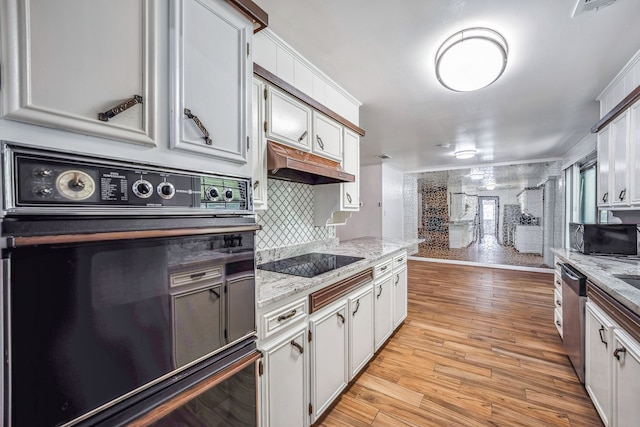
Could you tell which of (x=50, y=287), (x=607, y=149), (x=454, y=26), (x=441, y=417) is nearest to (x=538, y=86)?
(x=607, y=149)

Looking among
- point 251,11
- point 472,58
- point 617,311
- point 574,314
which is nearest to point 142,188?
point 251,11

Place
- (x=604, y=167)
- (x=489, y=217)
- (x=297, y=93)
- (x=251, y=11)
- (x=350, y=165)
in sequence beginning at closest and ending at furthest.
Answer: (x=251, y=11)
(x=297, y=93)
(x=604, y=167)
(x=350, y=165)
(x=489, y=217)

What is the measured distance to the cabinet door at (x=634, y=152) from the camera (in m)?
1.84

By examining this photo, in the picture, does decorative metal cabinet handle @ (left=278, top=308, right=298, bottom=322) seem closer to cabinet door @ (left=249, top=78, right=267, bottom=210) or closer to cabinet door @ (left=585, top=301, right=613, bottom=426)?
cabinet door @ (left=249, top=78, right=267, bottom=210)

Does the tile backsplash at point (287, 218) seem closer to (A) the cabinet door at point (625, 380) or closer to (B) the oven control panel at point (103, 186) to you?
(B) the oven control panel at point (103, 186)

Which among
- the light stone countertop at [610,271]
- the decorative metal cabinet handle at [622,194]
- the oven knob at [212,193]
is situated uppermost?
the decorative metal cabinet handle at [622,194]

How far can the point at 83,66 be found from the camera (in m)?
0.63

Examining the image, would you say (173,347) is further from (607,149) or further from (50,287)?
(607,149)

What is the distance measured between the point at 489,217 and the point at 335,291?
5.76m

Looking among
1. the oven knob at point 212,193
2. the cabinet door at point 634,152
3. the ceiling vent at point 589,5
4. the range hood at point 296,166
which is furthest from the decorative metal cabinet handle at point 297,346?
the cabinet door at point 634,152

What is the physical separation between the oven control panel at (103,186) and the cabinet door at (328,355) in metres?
0.98

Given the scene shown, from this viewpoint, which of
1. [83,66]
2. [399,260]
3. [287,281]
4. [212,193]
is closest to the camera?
[83,66]

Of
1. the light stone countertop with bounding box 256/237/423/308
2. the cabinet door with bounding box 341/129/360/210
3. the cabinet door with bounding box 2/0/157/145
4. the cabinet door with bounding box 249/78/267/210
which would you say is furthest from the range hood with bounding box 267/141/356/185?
the cabinet door with bounding box 2/0/157/145

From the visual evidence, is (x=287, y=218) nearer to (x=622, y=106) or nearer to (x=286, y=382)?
(x=286, y=382)
